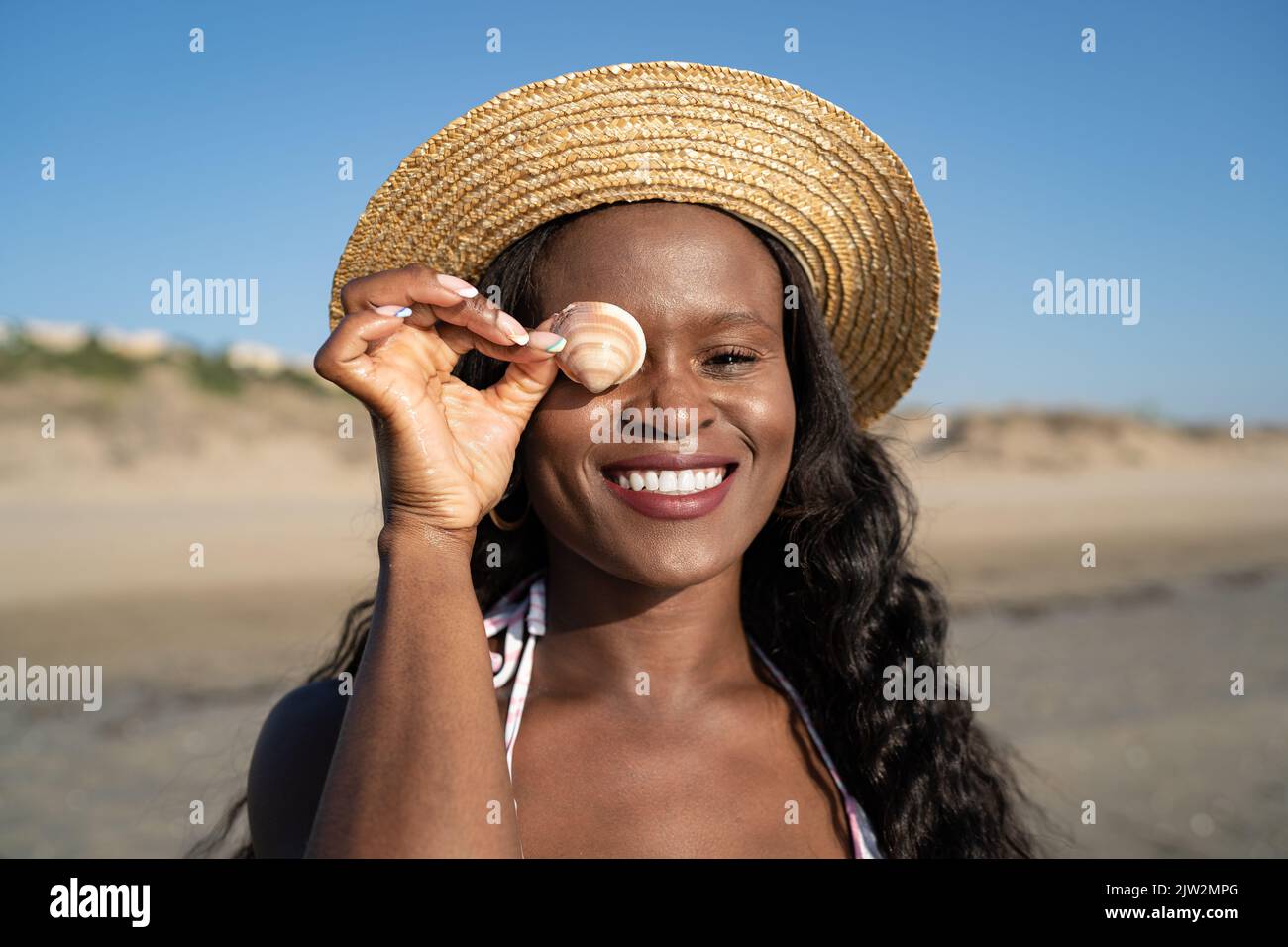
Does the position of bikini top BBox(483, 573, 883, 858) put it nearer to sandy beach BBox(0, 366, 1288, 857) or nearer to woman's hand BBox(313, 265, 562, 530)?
woman's hand BBox(313, 265, 562, 530)

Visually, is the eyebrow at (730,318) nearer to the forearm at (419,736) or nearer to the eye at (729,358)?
the eye at (729,358)

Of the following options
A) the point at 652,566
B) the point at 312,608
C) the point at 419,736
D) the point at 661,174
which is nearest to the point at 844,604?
the point at 652,566

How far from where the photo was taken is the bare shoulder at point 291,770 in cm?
238

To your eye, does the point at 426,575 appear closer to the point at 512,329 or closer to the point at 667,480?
the point at 512,329

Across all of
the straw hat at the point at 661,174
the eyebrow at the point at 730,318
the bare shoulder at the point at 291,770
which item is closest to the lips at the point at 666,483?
the eyebrow at the point at 730,318

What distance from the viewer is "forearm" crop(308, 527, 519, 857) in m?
1.69

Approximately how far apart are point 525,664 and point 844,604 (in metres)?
0.95

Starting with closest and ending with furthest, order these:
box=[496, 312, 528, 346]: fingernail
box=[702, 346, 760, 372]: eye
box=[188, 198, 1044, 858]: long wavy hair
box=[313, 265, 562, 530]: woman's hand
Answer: box=[313, 265, 562, 530]: woman's hand → box=[496, 312, 528, 346]: fingernail → box=[702, 346, 760, 372]: eye → box=[188, 198, 1044, 858]: long wavy hair

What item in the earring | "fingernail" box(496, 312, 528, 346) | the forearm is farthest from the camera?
the earring

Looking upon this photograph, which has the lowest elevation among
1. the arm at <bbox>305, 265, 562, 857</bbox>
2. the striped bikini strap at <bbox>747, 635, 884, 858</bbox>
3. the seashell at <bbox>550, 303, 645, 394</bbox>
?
the striped bikini strap at <bbox>747, 635, 884, 858</bbox>

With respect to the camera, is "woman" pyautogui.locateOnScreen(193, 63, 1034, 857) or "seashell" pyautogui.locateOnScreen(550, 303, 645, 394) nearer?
"woman" pyautogui.locateOnScreen(193, 63, 1034, 857)

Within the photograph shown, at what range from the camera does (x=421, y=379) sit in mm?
2186

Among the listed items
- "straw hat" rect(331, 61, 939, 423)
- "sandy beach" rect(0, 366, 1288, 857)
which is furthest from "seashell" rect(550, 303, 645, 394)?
"sandy beach" rect(0, 366, 1288, 857)

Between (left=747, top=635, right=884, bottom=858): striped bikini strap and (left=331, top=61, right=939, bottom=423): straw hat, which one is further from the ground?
(left=331, top=61, right=939, bottom=423): straw hat
